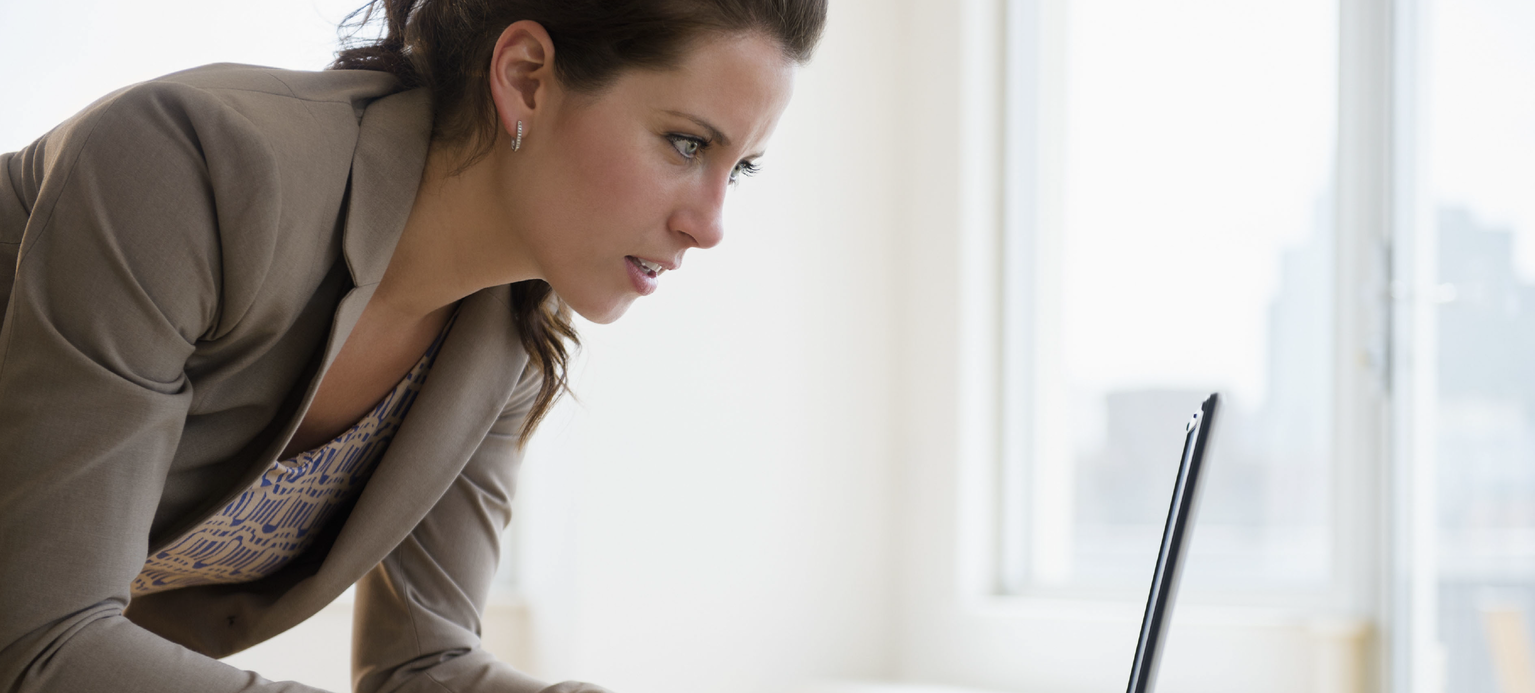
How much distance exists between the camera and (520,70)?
0.97 metres

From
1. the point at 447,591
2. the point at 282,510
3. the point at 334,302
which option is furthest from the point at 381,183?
the point at 447,591

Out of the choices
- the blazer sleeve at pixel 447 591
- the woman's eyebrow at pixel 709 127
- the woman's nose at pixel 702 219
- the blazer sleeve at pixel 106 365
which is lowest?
the blazer sleeve at pixel 447 591

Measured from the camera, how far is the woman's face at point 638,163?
37.0 inches

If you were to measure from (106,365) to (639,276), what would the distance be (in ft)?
1.36

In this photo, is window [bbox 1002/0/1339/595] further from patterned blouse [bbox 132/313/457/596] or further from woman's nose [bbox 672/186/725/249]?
patterned blouse [bbox 132/313/457/596]

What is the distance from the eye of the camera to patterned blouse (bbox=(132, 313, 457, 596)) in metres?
0.96

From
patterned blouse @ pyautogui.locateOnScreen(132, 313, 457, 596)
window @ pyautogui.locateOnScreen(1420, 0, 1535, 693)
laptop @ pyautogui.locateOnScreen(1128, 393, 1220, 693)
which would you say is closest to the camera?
laptop @ pyautogui.locateOnScreen(1128, 393, 1220, 693)

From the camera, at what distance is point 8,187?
846 millimetres

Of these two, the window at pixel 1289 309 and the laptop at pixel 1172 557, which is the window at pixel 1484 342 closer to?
the window at pixel 1289 309

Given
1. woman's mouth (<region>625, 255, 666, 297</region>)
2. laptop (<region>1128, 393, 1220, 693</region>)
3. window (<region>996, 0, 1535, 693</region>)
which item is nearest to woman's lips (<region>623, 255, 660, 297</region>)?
woman's mouth (<region>625, 255, 666, 297</region>)

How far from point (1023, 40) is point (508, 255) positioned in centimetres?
197

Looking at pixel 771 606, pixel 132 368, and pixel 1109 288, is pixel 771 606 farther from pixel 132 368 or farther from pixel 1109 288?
pixel 132 368

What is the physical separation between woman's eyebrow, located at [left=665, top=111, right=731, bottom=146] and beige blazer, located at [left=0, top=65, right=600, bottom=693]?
208 millimetres

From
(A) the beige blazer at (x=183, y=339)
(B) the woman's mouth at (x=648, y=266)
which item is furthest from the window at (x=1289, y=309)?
(A) the beige blazer at (x=183, y=339)
